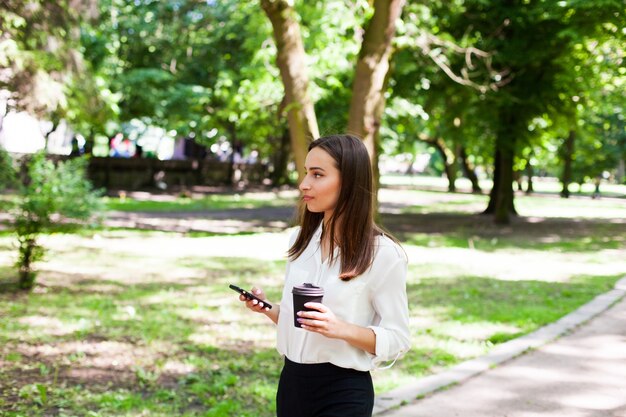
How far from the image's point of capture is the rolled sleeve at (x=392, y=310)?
2.58 meters

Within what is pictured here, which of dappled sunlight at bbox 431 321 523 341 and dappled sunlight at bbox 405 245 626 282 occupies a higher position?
dappled sunlight at bbox 405 245 626 282

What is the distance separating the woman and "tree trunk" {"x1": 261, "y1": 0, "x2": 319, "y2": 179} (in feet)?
29.1

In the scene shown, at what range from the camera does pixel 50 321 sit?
25.8 feet

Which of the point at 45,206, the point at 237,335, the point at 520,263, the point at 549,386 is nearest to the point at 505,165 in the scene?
the point at 520,263

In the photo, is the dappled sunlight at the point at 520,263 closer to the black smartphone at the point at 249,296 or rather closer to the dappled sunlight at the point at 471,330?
the dappled sunlight at the point at 471,330

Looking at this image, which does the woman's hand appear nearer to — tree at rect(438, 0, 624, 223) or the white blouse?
the white blouse

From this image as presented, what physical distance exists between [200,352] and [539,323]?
3.85 m

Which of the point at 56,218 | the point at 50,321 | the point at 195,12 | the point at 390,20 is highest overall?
the point at 195,12

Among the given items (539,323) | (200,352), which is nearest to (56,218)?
(200,352)

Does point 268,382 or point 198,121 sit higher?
point 198,121

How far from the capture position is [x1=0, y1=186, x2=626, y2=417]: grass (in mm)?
5590

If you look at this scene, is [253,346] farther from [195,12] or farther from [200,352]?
[195,12]

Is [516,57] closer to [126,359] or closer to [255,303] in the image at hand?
[126,359]

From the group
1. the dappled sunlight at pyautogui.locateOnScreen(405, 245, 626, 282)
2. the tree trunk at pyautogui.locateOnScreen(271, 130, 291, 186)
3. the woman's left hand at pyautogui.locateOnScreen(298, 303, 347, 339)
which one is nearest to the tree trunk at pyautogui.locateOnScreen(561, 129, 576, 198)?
the tree trunk at pyautogui.locateOnScreen(271, 130, 291, 186)
